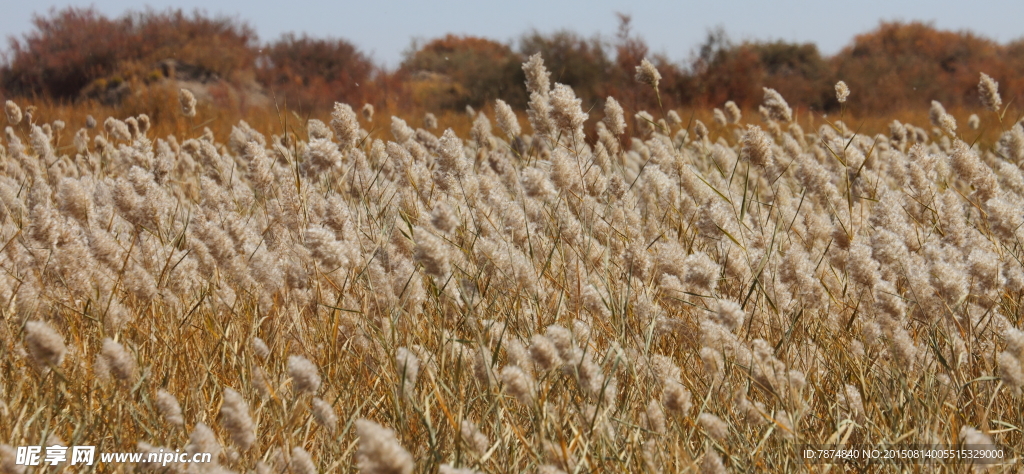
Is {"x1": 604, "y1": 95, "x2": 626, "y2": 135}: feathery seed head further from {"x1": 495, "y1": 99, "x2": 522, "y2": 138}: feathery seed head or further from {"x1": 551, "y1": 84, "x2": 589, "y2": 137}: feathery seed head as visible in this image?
{"x1": 495, "y1": 99, "x2": 522, "y2": 138}: feathery seed head

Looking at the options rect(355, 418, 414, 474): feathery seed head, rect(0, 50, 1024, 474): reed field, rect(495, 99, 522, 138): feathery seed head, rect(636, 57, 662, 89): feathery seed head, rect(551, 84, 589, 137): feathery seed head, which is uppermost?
rect(636, 57, 662, 89): feathery seed head

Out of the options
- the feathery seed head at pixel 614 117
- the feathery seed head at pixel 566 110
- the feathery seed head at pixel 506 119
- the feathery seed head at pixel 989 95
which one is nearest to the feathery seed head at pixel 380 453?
the feathery seed head at pixel 566 110

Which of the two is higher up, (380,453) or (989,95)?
(989,95)

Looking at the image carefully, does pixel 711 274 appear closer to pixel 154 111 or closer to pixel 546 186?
pixel 546 186

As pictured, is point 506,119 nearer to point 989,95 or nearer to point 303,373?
point 989,95

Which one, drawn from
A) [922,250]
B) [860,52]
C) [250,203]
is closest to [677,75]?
[250,203]

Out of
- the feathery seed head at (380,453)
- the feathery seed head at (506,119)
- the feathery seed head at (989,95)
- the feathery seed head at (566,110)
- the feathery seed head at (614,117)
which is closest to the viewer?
the feathery seed head at (380,453)

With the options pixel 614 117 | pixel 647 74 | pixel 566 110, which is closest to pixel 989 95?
pixel 647 74

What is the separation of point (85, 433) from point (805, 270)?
56.5 inches

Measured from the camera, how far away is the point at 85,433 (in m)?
1.57

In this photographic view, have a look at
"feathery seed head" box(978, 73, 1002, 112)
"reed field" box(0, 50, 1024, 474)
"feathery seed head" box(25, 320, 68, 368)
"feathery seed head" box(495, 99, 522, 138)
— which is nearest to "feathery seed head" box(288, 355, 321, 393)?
"reed field" box(0, 50, 1024, 474)

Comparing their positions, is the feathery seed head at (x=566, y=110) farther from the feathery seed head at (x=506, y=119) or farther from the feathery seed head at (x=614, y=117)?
the feathery seed head at (x=506, y=119)

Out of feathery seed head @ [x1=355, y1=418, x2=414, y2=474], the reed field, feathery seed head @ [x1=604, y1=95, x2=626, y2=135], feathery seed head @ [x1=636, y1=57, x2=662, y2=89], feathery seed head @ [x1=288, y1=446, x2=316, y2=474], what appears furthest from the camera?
feathery seed head @ [x1=636, y1=57, x2=662, y2=89]

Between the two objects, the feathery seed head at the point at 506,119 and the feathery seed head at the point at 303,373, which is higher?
the feathery seed head at the point at 506,119
